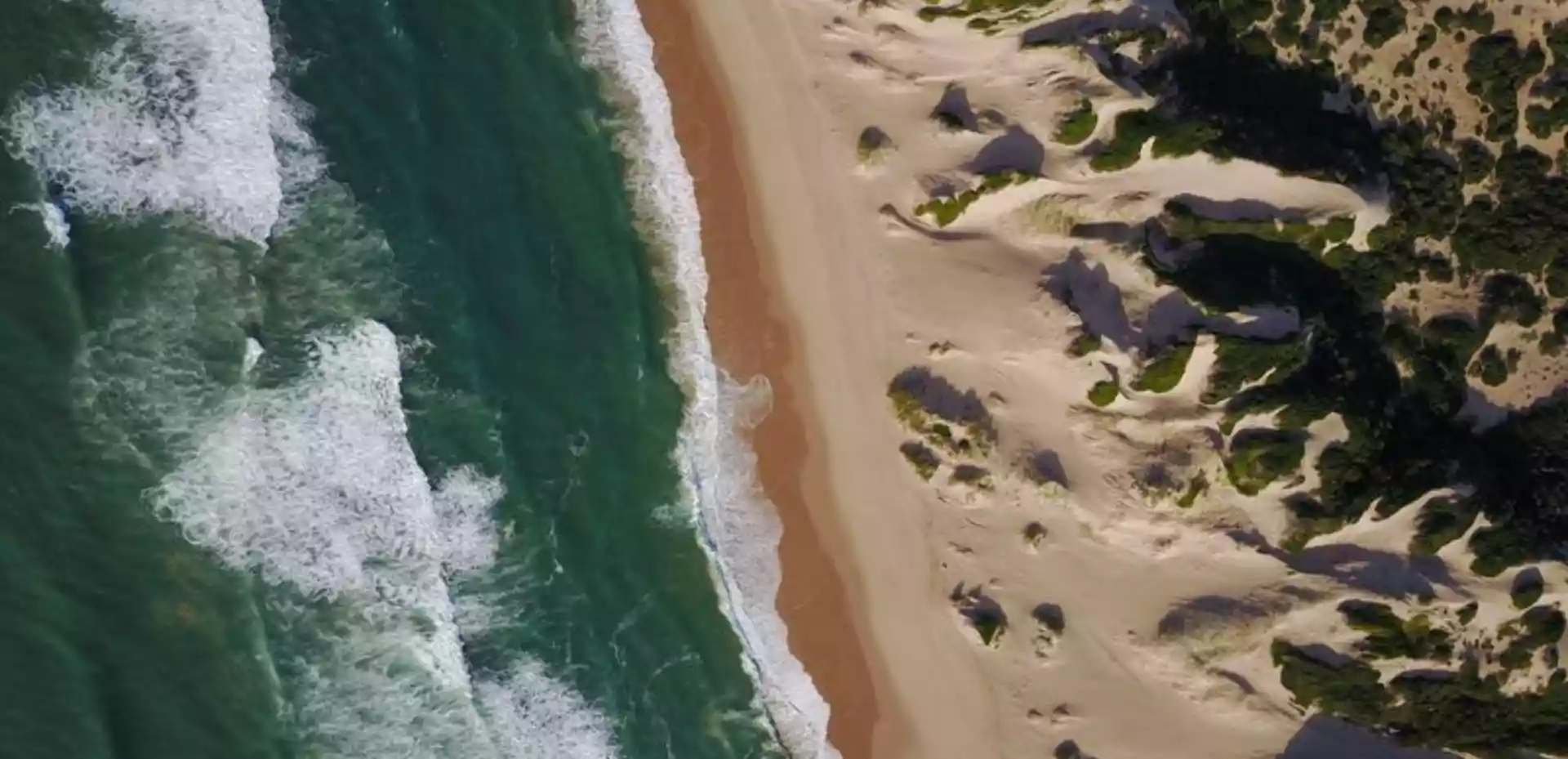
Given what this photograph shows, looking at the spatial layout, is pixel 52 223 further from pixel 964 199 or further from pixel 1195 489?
pixel 1195 489

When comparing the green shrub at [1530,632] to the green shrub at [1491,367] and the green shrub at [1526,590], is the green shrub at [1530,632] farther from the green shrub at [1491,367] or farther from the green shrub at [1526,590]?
the green shrub at [1491,367]

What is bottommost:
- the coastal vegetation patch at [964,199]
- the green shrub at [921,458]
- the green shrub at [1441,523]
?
the green shrub at [1441,523]

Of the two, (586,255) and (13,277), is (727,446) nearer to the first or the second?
(586,255)

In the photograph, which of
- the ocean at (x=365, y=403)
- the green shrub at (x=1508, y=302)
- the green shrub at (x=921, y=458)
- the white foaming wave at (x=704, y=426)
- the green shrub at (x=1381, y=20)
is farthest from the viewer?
the white foaming wave at (x=704, y=426)

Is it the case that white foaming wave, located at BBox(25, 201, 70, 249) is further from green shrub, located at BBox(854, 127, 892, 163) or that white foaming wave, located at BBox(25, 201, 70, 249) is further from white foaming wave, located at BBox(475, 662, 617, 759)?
green shrub, located at BBox(854, 127, 892, 163)

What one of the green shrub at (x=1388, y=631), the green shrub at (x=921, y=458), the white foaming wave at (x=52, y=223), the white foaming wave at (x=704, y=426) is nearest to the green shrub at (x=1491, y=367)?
the green shrub at (x=1388, y=631)

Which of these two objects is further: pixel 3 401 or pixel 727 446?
pixel 727 446

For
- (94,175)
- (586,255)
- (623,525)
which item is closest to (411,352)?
(586,255)
